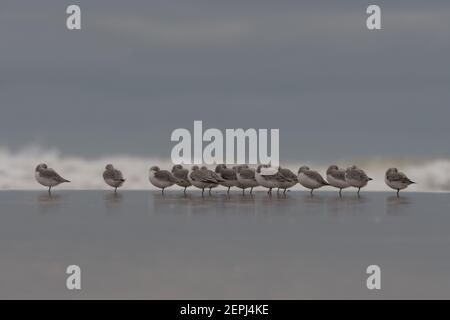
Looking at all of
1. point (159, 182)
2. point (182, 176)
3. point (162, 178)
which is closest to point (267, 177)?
point (182, 176)

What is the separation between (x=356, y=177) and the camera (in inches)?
1246

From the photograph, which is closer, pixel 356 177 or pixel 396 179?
pixel 356 177

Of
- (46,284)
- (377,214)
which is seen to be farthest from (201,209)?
(46,284)

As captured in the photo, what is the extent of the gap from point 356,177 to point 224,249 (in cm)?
1470

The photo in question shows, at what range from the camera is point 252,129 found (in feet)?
98.3

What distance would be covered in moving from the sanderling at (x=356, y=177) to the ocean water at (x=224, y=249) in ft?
11.2

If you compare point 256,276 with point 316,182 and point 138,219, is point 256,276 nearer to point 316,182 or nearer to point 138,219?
point 138,219

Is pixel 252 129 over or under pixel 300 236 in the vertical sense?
over

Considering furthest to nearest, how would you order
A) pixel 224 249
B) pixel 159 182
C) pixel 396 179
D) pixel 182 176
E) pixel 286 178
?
pixel 396 179 < pixel 159 182 < pixel 182 176 < pixel 286 178 < pixel 224 249

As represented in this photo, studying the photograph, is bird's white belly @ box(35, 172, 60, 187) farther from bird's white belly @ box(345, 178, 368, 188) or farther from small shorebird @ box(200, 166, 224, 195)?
bird's white belly @ box(345, 178, 368, 188)

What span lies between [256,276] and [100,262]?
2.98 meters

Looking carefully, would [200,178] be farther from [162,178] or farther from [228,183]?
[162,178]

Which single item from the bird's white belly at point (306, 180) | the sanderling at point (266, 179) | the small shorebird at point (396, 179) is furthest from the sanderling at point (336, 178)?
the sanderling at point (266, 179)

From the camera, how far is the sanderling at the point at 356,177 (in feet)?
104
